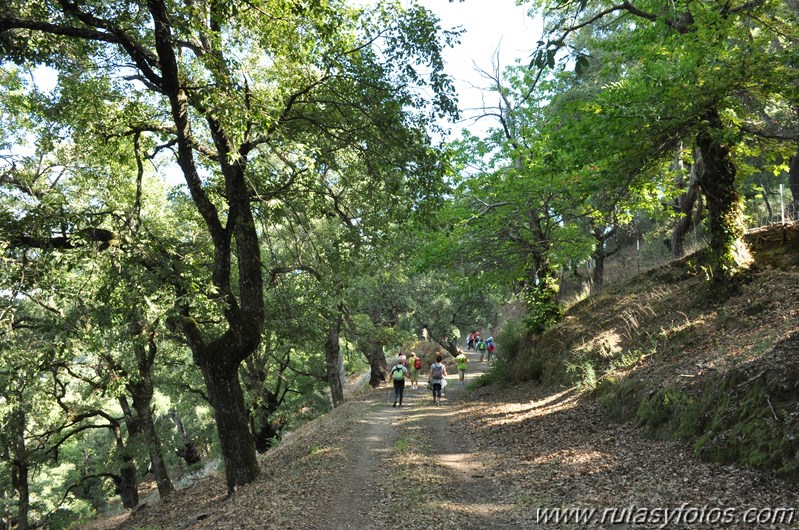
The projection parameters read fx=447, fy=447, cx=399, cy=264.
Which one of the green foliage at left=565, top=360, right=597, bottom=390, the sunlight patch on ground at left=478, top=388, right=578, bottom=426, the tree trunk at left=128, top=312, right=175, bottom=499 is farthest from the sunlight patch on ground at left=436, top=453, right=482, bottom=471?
the tree trunk at left=128, top=312, right=175, bottom=499

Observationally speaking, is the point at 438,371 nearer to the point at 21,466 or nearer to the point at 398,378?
the point at 398,378

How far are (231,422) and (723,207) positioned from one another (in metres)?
11.8

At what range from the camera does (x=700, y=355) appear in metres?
8.45

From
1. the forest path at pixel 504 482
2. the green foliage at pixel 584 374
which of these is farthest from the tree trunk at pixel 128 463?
the green foliage at pixel 584 374

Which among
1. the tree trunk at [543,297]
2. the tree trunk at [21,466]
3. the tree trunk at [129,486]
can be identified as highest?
the tree trunk at [543,297]

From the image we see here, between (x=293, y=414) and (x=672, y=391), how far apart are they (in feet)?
82.2

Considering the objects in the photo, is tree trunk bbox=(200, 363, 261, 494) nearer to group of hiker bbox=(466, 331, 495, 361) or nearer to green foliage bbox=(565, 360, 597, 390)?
green foliage bbox=(565, 360, 597, 390)

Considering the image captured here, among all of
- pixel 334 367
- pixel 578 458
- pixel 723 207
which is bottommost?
pixel 578 458

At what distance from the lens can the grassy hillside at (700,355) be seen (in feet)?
19.1

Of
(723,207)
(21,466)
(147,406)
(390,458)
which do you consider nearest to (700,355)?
(723,207)

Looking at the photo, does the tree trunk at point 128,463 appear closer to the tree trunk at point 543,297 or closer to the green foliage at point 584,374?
the tree trunk at point 543,297

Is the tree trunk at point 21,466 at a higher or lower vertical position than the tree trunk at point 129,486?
higher

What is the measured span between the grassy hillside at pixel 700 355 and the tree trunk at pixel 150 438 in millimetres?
13754

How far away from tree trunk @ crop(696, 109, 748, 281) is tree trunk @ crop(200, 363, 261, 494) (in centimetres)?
1106
